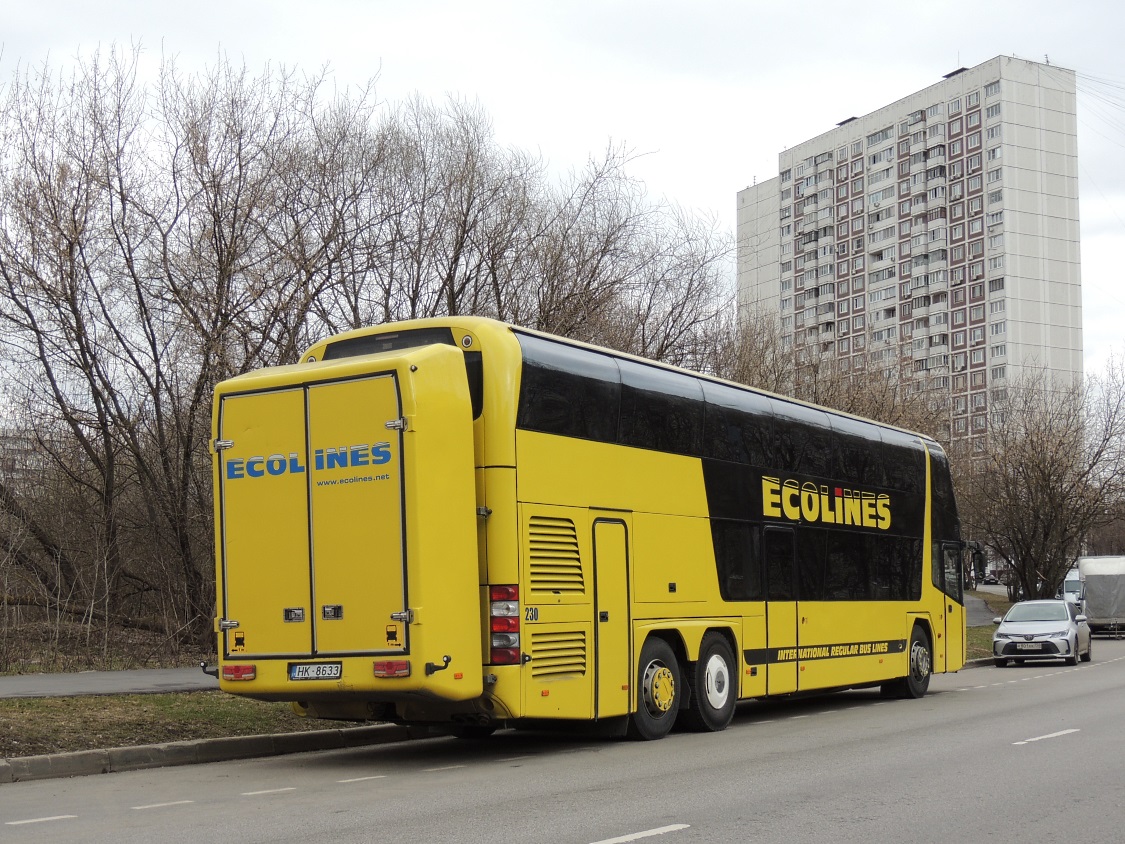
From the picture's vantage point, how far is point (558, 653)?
40.8ft

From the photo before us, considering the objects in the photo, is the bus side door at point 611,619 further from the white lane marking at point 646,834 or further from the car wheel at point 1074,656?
the car wheel at point 1074,656

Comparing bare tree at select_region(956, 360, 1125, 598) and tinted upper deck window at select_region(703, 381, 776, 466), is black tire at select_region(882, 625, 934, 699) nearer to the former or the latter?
tinted upper deck window at select_region(703, 381, 776, 466)

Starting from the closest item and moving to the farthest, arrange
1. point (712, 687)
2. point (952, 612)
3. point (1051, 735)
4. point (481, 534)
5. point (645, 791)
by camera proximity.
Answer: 1. point (645, 791)
2. point (481, 534)
3. point (1051, 735)
4. point (712, 687)
5. point (952, 612)

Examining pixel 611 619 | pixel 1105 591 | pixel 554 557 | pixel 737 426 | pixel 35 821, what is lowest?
pixel 1105 591

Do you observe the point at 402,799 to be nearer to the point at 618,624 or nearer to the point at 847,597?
the point at 618,624

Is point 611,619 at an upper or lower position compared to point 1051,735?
upper

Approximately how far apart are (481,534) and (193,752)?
3.64m

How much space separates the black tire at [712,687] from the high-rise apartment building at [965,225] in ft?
282

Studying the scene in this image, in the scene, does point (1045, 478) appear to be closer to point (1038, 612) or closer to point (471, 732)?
point (1038, 612)

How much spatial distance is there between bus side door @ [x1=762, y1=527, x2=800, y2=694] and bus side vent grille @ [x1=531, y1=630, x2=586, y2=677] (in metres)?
4.41

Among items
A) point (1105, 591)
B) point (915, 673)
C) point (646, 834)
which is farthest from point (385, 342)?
point (1105, 591)

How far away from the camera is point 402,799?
382 inches

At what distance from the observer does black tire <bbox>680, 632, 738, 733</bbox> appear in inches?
580

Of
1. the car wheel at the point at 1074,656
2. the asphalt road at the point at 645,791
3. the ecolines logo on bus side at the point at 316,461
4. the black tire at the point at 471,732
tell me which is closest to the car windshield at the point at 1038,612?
the car wheel at the point at 1074,656
